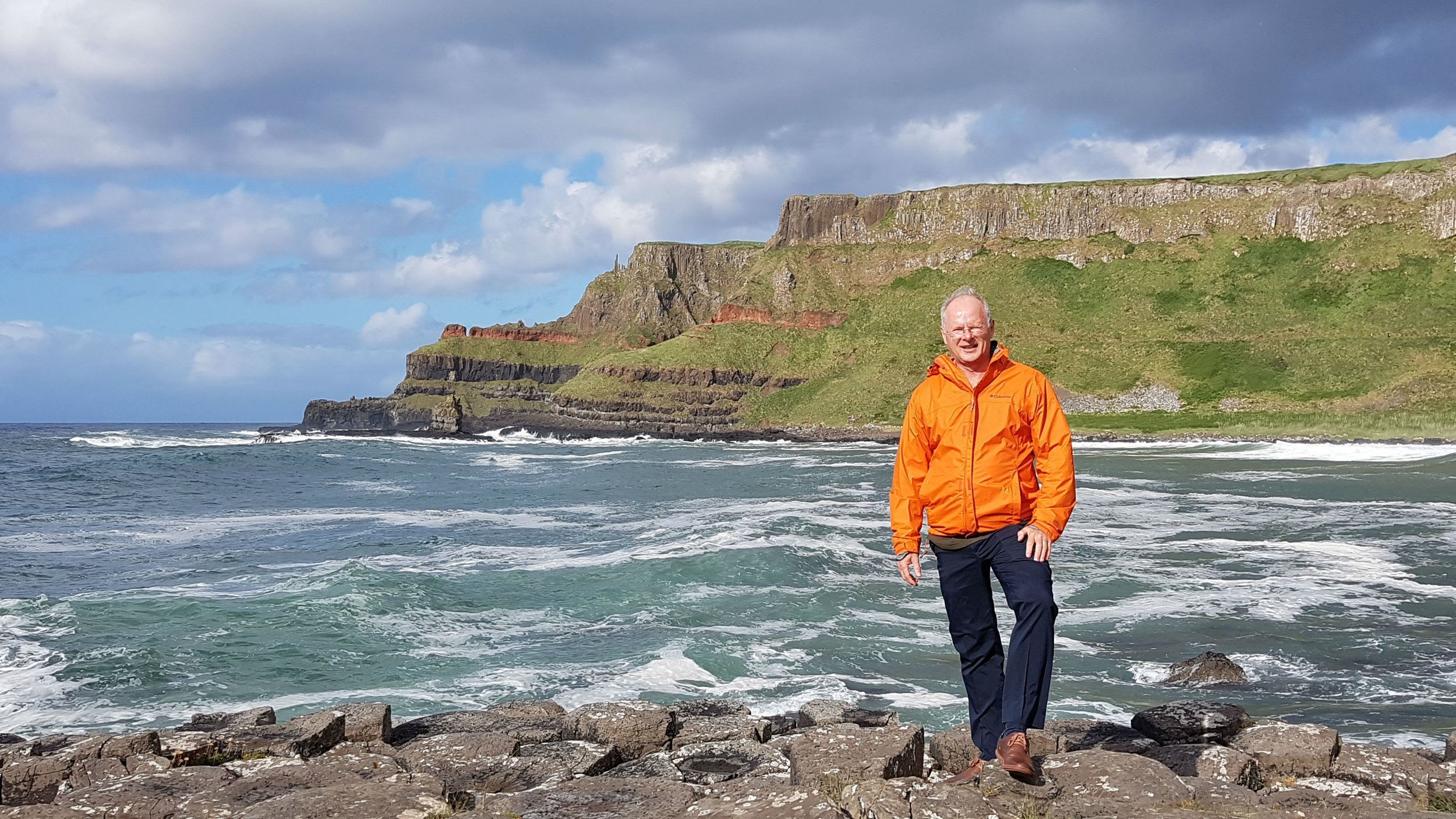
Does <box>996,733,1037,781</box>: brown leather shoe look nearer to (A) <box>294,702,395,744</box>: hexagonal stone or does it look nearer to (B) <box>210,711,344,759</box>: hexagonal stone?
(A) <box>294,702,395,744</box>: hexagonal stone

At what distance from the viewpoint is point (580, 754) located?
6406 millimetres

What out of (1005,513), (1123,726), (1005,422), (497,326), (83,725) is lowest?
(83,725)

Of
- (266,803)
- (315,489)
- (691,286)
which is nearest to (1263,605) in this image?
(266,803)

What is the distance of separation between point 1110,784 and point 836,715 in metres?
3.44

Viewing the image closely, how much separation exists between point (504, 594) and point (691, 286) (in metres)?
127

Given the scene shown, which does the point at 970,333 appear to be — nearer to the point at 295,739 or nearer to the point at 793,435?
the point at 295,739

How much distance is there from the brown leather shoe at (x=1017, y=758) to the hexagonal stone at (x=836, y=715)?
9.58 ft

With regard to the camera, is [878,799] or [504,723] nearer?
[878,799]

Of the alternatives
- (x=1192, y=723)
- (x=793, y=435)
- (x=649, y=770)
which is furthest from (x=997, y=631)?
(x=793, y=435)

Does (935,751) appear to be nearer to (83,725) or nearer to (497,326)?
(83,725)

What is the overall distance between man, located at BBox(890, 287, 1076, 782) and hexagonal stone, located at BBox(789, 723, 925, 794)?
51 cm

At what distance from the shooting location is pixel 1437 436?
5791 centimetres

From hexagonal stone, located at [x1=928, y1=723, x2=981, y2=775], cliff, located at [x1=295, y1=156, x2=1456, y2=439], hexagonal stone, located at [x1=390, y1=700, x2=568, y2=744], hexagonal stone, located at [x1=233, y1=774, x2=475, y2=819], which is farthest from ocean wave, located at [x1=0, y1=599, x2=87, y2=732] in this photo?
cliff, located at [x1=295, y1=156, x2=1456, y2=439]

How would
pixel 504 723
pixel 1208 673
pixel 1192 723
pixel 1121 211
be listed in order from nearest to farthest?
pixel 1192 723, pixel 504 723, pixel 1208 673, pixel 1121 211
